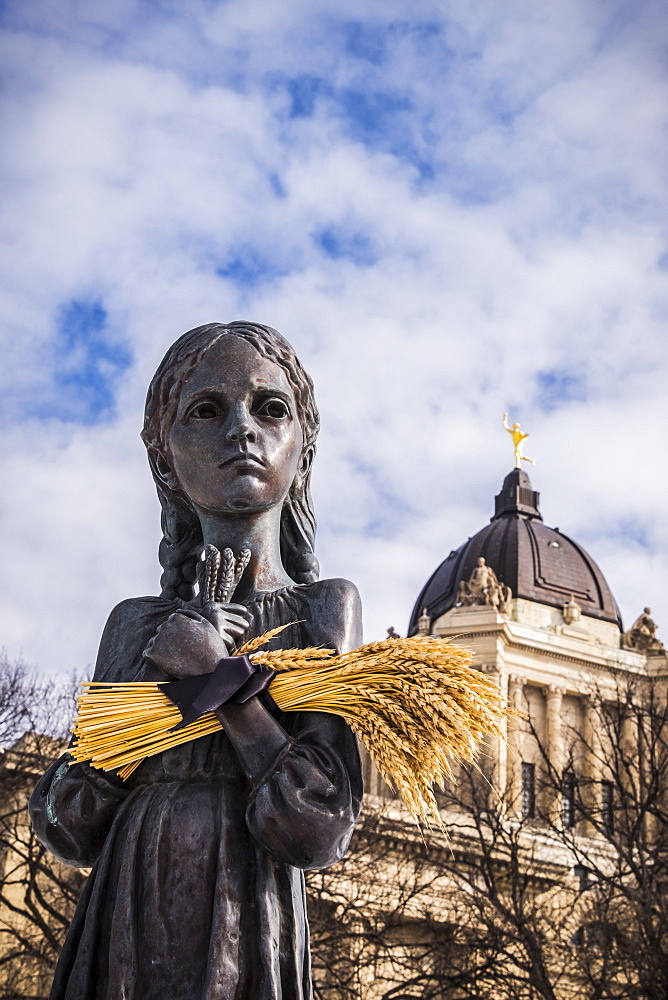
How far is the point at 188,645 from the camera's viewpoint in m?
3.78

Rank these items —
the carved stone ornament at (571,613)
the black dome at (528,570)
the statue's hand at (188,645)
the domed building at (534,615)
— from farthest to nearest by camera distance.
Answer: the black dome at (528,570) → the carved stone ornament at (571,613) → the domed building at (534,615) → the statue's hand at (188,645)

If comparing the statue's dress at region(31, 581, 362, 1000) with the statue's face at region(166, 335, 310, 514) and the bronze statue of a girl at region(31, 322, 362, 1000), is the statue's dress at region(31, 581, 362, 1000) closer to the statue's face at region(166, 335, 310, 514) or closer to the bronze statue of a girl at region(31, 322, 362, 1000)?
the bronze statue of a girl at region(31, 322, 362, 1000)

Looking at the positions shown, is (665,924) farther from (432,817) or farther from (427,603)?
(427,603)

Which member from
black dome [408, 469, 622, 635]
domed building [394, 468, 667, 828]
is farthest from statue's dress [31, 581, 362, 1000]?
black dome [408, 469, 622, 635]

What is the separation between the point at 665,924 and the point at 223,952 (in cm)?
2108

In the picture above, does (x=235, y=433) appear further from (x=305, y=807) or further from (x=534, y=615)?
(x=534, y=615)

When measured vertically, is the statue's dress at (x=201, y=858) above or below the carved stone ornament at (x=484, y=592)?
below

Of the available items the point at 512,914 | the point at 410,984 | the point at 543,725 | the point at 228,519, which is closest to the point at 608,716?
the point at 512,914

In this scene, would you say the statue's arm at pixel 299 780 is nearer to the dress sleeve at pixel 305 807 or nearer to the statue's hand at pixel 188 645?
the dress sleeve at pixel 305 807

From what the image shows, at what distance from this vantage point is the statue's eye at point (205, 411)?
4.49 m

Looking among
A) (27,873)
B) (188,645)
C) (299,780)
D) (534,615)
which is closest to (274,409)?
(188,645)

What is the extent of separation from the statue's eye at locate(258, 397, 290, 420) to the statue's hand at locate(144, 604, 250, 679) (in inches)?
35.5

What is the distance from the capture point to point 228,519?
4461mm

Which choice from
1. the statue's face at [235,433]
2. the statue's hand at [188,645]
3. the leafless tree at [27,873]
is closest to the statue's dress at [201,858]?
the statue's hand at [188,645]
